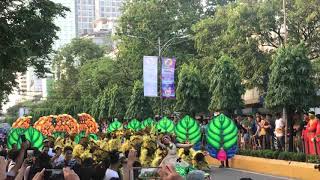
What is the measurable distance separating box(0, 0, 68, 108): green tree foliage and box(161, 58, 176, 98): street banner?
301 inches

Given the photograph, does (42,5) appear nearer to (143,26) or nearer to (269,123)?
(269,123)

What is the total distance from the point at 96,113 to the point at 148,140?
4416 centimetres

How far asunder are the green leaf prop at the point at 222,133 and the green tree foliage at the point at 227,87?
15.6 metres

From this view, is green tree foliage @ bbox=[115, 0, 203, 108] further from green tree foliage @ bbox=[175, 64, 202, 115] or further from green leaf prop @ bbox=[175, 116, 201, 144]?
green leaf prop @ bbox=[175, 116, 201, 144]

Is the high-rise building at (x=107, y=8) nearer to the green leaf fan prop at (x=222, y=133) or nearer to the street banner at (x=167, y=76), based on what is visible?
the street banner at (x=167, y=76)

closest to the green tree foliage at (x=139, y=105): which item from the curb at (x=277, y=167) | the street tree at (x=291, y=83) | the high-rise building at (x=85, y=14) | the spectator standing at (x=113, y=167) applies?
the curb at (x=277, y=167)

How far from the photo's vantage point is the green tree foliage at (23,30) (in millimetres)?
16000

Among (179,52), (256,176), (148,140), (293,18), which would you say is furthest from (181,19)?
(148,140)

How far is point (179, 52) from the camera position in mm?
48531

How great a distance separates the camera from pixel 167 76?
104 ft

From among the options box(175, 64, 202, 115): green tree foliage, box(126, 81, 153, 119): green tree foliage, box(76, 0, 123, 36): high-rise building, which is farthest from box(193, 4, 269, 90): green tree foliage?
box(76, 0, 123, 36): high-rise building

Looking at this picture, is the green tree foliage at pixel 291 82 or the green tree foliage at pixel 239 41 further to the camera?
the green tree foliage at pixel 239 41

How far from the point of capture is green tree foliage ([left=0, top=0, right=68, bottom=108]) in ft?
52.5

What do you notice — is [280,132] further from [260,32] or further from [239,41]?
[260,32]
